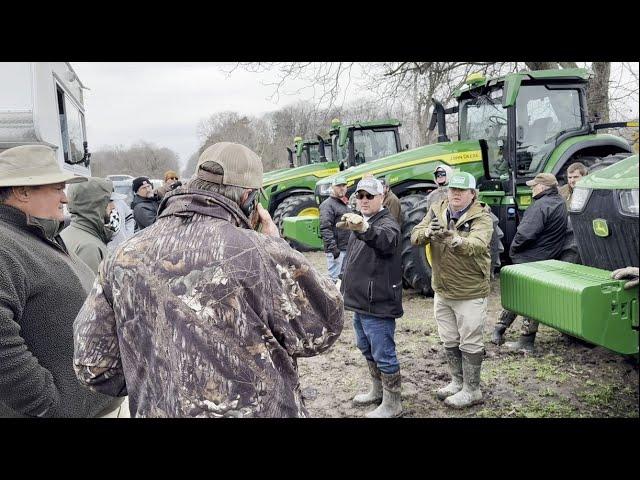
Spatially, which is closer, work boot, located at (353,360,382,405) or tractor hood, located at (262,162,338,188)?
work boot, located at (353,360,382,405)

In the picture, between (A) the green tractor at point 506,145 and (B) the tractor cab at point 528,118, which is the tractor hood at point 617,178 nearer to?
(A) the green tractor at point 506,145

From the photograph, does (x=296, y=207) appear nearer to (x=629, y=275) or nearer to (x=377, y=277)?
(x=377, y=277)

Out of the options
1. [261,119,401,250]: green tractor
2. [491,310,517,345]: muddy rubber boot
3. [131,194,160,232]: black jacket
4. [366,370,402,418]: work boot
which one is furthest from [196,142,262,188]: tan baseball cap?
[261,119,401,250]: green tractor

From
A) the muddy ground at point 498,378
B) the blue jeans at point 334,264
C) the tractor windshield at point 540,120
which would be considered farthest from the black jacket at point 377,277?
the blue jeans at point 334,264

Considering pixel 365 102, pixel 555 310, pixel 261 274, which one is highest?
pixel 365 102

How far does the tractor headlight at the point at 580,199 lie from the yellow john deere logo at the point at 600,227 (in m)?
0.11

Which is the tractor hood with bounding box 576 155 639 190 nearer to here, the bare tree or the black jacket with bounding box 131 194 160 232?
the bare tree

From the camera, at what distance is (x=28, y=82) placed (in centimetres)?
263

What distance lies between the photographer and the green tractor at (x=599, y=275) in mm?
1690

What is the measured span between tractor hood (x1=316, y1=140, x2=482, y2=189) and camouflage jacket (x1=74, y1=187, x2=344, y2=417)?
12.8 ft

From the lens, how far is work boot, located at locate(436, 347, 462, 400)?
3.04 metres
